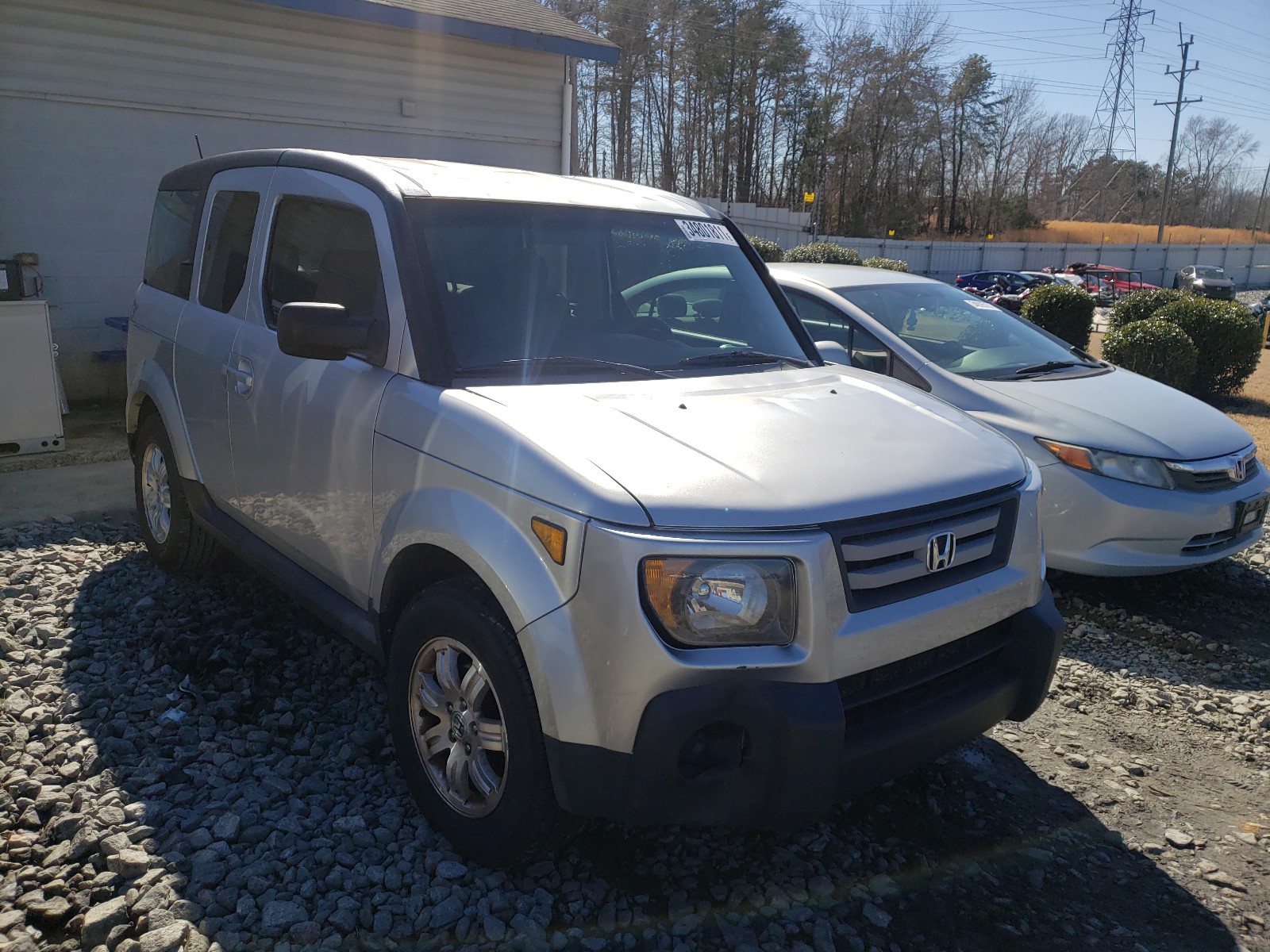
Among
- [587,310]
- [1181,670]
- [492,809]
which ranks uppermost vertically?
[587,310]

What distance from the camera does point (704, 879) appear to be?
2.83 m

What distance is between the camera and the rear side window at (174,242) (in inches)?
178

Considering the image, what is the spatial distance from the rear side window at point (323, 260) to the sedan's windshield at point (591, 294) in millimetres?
257

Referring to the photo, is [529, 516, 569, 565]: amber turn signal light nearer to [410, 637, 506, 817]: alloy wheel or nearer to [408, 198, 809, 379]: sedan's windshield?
[410, 637, 506, 817]: alloy wheel

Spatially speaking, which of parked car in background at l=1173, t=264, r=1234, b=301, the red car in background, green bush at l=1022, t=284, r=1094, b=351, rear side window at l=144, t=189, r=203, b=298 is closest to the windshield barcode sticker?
rear side window at l=144, t=189, r=203, b=298

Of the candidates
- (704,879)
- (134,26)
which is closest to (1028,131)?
(134,26)

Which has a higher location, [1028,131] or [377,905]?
[1028,131]

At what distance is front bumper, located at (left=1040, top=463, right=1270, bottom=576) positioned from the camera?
4.84 m

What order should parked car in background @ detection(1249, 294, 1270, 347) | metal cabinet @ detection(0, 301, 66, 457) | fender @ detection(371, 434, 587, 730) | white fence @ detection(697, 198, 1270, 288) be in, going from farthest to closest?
white fence @ detection(697, 198, 1270, 288), parked car in background @ detection(1249, 294, 1270, 347), metal cabinet @ detection(0, 301, 66, 457), fender @ detection(371, 434, 587, 730)

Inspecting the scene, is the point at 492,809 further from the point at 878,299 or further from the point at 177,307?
the point at 878,299

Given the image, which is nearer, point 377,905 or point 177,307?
point 377,905

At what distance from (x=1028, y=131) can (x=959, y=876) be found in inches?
3375

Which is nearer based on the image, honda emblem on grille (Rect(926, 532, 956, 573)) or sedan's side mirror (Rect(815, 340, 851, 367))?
honda emblem on grille (Rect(926, 532, 956, 573))

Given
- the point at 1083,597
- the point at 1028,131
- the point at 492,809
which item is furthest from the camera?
the point at 1028,131
